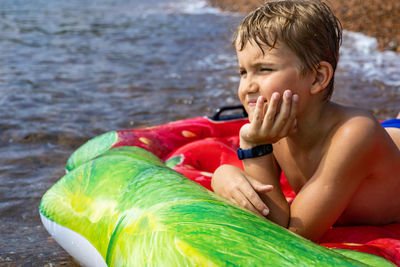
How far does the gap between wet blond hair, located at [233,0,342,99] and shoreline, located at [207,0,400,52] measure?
7.19m

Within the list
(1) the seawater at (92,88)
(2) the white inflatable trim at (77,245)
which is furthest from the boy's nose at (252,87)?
(1) the seawater at (92,88)

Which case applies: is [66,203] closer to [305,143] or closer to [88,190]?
[88,190]

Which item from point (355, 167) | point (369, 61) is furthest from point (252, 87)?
point (369, 61)

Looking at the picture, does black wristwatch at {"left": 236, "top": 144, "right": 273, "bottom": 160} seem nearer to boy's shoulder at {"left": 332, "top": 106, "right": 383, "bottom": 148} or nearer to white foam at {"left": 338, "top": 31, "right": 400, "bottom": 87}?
boy's shoulder at {"left": 332, "top": 106, "right": 383, "bottom": 148}

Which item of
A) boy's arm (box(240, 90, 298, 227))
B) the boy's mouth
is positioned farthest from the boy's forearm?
the boy's mouth

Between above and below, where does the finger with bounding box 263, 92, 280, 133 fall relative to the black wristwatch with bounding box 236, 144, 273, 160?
above

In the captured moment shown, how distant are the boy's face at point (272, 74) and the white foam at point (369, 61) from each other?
495 cm

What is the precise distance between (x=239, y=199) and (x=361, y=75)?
5.62 metres

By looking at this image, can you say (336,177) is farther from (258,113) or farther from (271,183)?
(258,113)

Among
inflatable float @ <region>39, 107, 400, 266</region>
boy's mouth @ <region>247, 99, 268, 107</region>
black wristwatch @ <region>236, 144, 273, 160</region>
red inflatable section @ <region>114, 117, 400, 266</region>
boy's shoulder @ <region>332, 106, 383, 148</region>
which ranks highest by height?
boy's mouth @ <region>247, 99, 268, 107</region>

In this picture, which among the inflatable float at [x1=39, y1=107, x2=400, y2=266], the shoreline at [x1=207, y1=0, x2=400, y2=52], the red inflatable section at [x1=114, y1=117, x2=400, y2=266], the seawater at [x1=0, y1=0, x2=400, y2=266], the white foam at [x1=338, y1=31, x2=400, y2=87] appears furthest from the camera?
the shoreline at [x1=207, y1=0, x2=400, y2=52]

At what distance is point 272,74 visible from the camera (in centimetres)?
195

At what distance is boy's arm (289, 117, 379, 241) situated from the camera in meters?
1.93

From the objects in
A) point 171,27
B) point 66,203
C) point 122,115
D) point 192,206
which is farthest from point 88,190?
point 171,27
